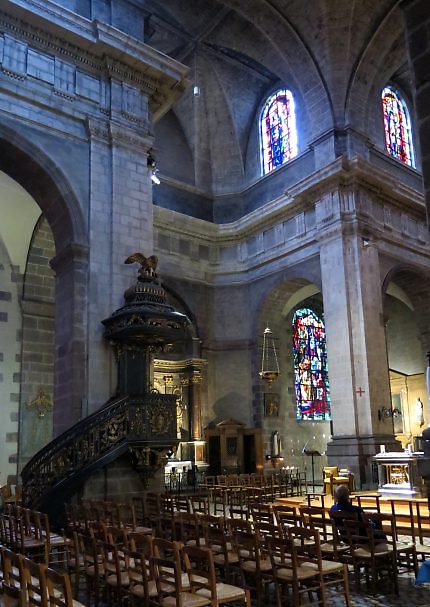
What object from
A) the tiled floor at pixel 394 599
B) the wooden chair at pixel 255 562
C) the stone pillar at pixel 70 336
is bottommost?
the tiled floor at pixel 394 599

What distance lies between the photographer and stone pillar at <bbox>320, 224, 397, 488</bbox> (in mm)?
14891

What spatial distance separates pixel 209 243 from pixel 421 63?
1650 cm

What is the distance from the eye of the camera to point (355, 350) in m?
15.5

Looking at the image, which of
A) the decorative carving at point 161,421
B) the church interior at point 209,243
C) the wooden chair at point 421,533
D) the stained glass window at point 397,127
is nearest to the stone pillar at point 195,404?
the church interior at point 209,243

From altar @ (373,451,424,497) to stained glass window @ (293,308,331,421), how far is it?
26.0ft

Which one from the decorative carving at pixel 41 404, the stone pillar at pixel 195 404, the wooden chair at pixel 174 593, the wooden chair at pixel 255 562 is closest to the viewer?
the wooden chair at pixel 174 593

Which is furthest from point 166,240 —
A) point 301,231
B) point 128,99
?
point 128,99

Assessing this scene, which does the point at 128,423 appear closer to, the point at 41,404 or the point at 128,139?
the point at 41,404

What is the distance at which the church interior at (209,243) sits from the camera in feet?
34.2

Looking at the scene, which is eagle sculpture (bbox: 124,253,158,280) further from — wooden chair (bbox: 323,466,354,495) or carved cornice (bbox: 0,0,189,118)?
wooden chair (bbox: 323,466,354,495)

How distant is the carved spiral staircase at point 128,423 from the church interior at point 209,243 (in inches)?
1.3

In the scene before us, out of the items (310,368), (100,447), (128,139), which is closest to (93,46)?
(128,139)

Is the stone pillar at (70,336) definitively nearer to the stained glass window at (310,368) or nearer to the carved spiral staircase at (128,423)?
the carved spiral staircase at (128,423)

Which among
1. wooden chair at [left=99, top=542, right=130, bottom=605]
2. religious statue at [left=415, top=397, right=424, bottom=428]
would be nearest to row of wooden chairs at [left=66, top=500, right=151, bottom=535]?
wooden chair at [left=99, top=542, right=130, bottom=605]
